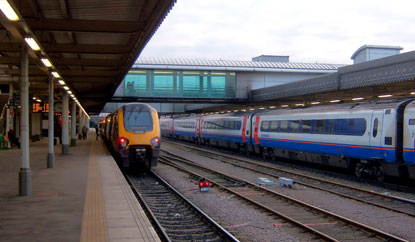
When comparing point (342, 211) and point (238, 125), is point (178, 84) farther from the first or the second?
point (342, 211)

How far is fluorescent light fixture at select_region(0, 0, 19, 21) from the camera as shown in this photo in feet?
23.0

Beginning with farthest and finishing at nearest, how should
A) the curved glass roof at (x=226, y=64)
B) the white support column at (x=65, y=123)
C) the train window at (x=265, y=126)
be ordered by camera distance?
the curved glass roof at (x=226, y=64) < the train window at (x=265, y=126) < the white support column at (x=65, y=123)

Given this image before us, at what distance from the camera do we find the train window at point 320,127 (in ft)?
58.0

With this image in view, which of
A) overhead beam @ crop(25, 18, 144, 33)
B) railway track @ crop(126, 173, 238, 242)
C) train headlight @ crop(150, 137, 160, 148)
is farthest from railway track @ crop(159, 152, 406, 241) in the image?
overhead beam @ crop(25, 18, 144, 33)

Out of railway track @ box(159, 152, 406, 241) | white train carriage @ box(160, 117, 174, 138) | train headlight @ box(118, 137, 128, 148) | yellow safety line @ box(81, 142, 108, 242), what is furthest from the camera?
white train carriage @ box(160, 117, 174, 138)

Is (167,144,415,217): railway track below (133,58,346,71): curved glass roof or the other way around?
below

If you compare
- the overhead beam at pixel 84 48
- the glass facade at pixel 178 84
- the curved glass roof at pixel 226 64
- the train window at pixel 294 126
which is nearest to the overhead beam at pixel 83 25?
the overhead beam at pixel 84 48

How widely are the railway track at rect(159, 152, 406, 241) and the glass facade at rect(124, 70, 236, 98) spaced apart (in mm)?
22724

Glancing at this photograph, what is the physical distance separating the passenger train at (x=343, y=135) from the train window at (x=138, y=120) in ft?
21.8

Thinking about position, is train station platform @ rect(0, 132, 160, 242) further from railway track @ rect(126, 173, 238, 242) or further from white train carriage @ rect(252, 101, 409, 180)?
white train carriage @ rect(252, 101, 409, 180)

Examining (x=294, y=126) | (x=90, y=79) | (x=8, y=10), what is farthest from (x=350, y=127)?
(x=8, y=10)

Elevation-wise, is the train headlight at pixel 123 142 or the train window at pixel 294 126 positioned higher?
the train window at pixel 294 126

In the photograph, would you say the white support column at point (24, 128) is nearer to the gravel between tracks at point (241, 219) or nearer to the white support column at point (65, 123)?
the gravel between tracks at point (241, 219)

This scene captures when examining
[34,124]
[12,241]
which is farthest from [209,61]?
[12,241]
